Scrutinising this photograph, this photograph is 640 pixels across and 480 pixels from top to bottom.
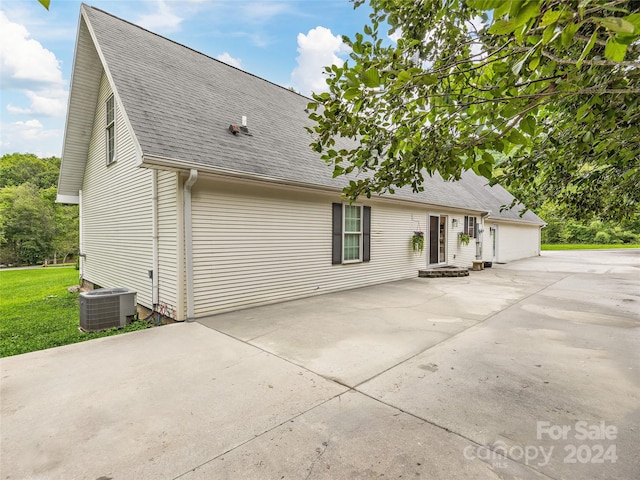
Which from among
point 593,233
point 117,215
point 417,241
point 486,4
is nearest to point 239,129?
point 117,215

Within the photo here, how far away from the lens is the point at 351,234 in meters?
8.16

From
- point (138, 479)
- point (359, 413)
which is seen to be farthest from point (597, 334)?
point (138, 479)

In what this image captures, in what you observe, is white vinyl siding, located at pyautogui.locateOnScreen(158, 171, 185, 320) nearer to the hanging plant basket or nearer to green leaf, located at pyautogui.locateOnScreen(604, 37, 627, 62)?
green leaf, located at pyautogui.locateOnScreen(604, 37, 627, 62)

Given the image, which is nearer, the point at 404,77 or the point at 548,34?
the point at 548,34

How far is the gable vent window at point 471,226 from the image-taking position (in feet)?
42.5

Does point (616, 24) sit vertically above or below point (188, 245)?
above

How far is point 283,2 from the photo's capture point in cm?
703

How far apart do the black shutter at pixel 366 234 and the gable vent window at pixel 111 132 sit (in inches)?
244

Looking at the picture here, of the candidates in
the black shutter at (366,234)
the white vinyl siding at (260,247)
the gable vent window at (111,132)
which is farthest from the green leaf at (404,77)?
the gable vent window at (111,132)

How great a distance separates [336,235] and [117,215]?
5231 mm

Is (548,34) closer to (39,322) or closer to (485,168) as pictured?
(485,168)

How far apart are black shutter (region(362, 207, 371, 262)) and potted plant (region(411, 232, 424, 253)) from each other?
2.22 meters

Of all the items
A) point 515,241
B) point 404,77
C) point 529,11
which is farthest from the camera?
point 515,241

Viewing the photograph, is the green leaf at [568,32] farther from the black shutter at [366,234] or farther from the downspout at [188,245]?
the black shutter at [366,234]
